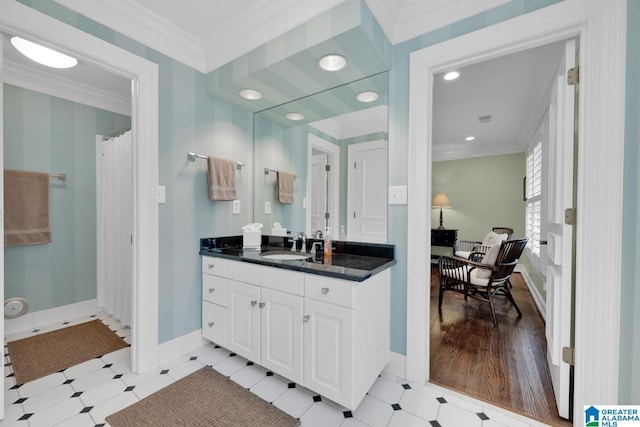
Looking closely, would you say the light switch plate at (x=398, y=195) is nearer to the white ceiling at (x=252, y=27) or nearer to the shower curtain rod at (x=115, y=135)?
the white ceiling at (x=252, y=27)

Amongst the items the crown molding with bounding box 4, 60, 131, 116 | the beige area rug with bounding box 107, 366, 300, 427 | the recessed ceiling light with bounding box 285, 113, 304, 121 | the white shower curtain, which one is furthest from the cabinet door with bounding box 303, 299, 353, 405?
the crown molding with bounding box 4, 60, 131, 116

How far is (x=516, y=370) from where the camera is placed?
1864 mm

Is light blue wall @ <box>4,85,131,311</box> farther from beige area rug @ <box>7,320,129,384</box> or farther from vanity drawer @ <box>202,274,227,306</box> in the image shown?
vanity drawer @ <box>202,274,227,306</box>

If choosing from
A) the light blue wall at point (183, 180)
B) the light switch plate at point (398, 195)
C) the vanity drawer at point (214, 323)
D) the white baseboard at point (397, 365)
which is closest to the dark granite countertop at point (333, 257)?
the light blue wall at point (183, 180)

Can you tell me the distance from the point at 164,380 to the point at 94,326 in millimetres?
1363

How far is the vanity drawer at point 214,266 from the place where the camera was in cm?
197

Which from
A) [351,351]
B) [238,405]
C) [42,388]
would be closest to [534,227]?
[351,351]

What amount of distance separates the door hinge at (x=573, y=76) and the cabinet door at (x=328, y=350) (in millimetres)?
1654

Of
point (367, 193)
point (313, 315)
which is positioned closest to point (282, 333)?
point (313, 315)

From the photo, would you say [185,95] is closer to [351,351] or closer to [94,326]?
[351,351]

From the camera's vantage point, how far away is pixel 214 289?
6.70ft

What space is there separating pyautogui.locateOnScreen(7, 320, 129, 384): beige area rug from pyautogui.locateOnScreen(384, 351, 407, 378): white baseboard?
2.11 meters

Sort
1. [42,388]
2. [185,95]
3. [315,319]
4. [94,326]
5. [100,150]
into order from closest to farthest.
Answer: [315,319], [42,388], [185,95], [94,326], [100,150]

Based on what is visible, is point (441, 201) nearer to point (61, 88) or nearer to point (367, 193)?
point (367, 193)
